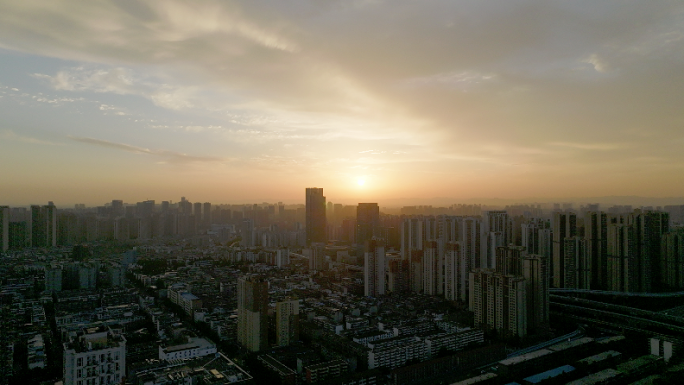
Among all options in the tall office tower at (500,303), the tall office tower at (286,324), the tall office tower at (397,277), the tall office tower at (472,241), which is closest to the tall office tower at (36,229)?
the tall office tower at (397,277)

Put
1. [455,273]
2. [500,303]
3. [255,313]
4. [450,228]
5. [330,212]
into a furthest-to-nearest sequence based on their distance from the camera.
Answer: [330,212] → [450,228] → [455,273] → [500,303] → [255,313]

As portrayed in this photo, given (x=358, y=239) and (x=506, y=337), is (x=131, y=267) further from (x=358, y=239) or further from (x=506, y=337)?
(x=506, y=337)

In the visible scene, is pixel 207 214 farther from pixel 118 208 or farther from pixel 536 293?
pixel 536 293

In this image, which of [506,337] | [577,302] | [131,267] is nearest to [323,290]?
[506,337]

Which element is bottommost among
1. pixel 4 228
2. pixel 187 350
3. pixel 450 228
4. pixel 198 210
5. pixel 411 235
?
pixel 187 350

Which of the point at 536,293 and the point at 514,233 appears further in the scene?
the point at 514,233

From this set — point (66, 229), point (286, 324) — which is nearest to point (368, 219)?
point (286, 324)

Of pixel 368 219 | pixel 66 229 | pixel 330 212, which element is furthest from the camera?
pixel 330 212
